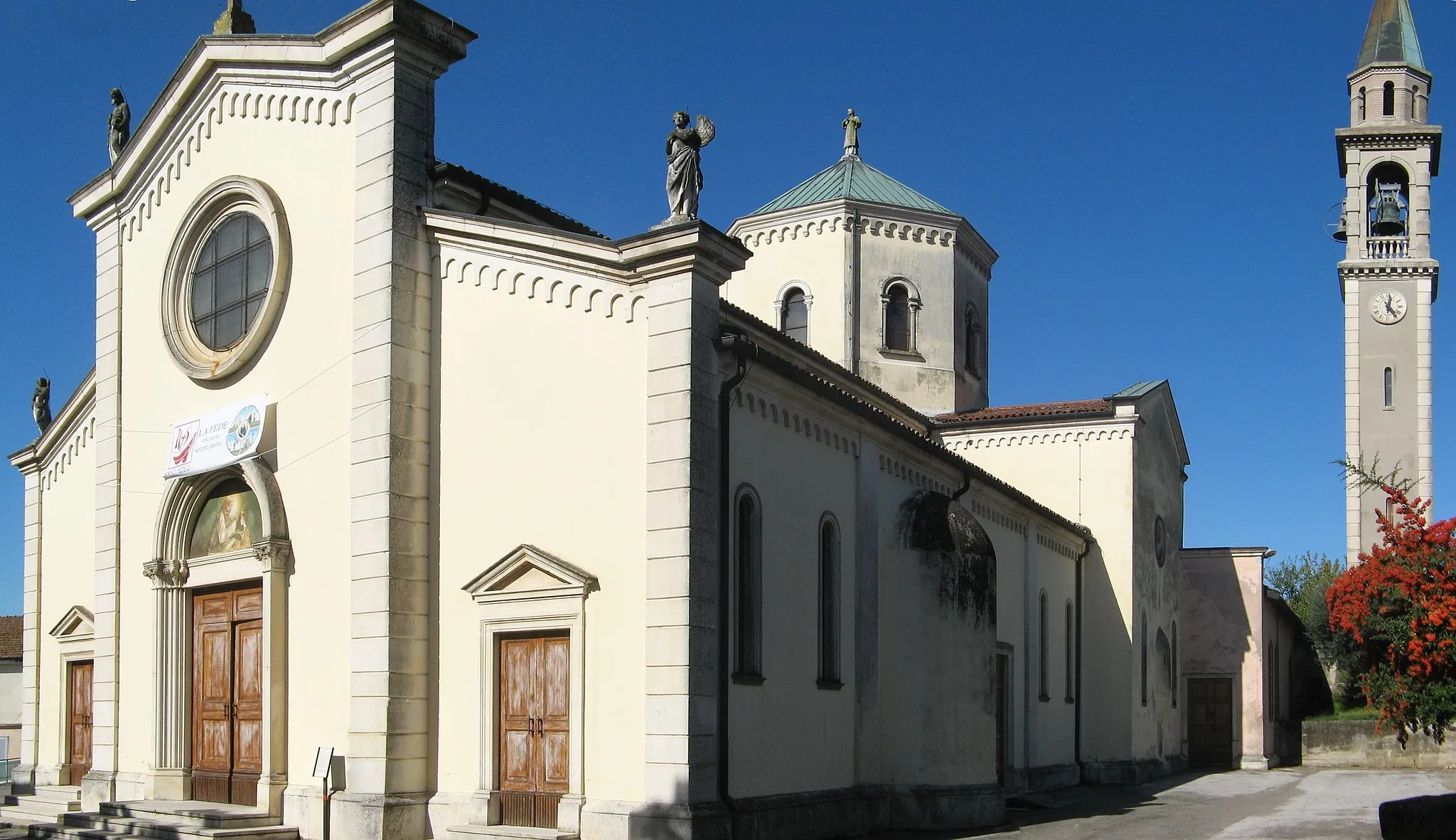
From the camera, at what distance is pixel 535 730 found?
14.5m

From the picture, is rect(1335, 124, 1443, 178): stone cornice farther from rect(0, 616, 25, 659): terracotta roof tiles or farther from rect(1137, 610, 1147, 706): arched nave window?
rect(0, 616, 25, 659): terracotta roof tiles

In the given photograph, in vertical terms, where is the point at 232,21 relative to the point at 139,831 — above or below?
above

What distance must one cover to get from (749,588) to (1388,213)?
4226 cm

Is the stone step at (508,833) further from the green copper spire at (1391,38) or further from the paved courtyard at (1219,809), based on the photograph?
the green copper spire at (1391,38)

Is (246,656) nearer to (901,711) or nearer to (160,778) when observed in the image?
(160,778)

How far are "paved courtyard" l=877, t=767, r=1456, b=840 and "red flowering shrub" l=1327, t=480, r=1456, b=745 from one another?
1771 mm

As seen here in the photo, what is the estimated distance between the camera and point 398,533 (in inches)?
596

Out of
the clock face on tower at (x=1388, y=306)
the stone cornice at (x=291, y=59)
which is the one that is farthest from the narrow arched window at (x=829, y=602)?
the clock face on tower at (x=1388, y=306)

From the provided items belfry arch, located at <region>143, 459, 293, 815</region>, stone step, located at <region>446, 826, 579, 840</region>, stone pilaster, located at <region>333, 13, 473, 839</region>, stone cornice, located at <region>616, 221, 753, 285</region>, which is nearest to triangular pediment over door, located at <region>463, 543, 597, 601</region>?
stone pilaster, located at <region>333, 13, 473, 839</region>

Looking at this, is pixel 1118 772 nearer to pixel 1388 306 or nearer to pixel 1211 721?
pixel 1211 721

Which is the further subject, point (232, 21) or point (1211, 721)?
point (1211, 721)

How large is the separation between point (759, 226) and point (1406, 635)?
15.9 metres

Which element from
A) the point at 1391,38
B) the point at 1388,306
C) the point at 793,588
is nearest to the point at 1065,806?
the point at 793,588

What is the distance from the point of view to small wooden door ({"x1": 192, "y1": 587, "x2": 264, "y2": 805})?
16.8 meters
